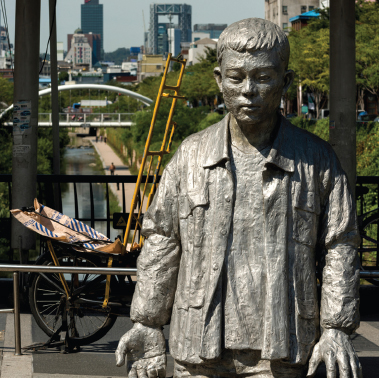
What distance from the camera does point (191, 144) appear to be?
3.07 metres

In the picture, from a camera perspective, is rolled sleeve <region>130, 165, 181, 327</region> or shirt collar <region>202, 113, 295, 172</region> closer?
shirt collar <region>202, 113, 295, 172</region>

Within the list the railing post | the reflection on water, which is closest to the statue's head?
the railing post

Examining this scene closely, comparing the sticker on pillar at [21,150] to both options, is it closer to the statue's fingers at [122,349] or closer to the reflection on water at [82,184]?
the statue's fingers at [122,349]

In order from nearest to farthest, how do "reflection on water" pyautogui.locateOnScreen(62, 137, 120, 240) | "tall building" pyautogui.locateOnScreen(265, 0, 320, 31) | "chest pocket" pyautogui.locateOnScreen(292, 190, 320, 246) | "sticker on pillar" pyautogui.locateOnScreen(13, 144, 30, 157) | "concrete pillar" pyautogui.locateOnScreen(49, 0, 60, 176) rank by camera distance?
"chest pocket" pyautogui.locateOnScreen(292, 190, 320, 246) → "sticker on pillar" pyautogui.locateOnScreen(13, 144, 30, 157) → "concrete pillar" pyautogui.locateOnScreen(49, 0, 60, 176) → "reflection on water" pyautogui.locateOnScreen(62, 137, 120, 240) → "tall building" pyautogui.locateOnScreen(265, 0, 320, 31)

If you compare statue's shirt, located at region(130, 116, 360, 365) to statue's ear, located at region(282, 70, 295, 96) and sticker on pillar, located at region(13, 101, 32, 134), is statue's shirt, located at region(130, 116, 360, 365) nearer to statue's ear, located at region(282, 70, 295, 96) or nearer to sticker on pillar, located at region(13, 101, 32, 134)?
statue's ear, located at region(282, 70, 295, 96)

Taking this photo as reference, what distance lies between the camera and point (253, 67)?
2.80m

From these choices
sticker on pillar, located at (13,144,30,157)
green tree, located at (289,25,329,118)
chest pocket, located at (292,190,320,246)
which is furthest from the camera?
green tree, located at (289,25,329,118)

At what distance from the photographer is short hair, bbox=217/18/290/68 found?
2.79 meters

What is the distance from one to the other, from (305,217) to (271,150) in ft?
1.02

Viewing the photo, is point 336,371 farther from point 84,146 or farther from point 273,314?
point 84,146

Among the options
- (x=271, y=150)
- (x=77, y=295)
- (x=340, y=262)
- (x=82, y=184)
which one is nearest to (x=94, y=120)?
(x=82, y=184)

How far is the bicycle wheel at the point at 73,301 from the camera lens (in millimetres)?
5465

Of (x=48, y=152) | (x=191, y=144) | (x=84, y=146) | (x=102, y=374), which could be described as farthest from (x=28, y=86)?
(x=84, y=146)

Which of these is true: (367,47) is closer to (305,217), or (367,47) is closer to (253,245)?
(305,217)
